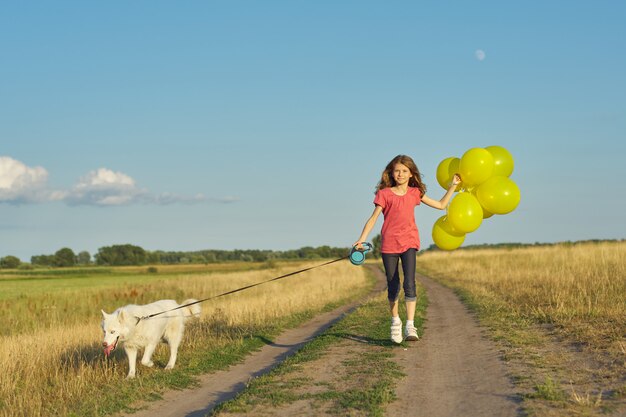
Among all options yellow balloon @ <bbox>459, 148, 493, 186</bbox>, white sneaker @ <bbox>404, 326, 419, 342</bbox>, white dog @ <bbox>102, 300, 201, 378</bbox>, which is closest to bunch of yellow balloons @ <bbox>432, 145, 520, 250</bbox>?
yellow balloon @ <bbox>459, 148, 493, 186</bbox>

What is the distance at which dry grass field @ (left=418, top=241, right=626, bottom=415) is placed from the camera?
548 cm

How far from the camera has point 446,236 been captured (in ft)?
31.6

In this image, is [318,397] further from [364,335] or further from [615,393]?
[364,335]

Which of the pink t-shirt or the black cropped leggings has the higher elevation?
the pink t-shirt

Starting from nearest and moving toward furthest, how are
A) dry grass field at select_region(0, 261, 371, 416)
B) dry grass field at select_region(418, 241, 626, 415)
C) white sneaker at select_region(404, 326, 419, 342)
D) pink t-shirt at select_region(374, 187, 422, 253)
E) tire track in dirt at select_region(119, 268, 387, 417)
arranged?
dry grass field at select_region(418, 241, 626, 415)
tire track in dirt at select_region(119, 268, 387, 417)
dry grass field at select_region(0, 261, 371, 416)
pink t-shirt at select_region(374, 187, 422, 253)
white sneaker at select_region(404, 326, 419, 342)

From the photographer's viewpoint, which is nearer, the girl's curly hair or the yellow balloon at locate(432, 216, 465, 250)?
the girl's curly hair

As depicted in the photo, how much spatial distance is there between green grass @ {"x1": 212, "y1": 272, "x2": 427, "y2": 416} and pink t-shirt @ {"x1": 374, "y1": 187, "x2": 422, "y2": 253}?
5.28 ft

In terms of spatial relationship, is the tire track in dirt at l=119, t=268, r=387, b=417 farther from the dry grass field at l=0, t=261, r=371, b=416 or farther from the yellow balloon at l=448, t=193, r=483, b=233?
the yellow balloon at l=448, t=193, r=483, b=233

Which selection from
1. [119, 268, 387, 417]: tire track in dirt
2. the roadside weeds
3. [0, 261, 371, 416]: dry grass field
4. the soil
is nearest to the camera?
the soil

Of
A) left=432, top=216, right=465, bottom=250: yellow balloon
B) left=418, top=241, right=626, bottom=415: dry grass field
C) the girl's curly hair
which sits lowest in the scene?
left=418, top=241, right=626, bottom=415: dry grass field

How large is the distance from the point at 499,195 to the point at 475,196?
499 mm

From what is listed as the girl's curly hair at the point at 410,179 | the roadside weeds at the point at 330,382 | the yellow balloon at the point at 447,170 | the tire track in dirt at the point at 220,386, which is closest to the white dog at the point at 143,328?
the tire track in dirt at the point at 220,386

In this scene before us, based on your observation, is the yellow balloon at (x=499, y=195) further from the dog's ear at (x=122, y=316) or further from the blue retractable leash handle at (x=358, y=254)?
the dog's ear at (x=122, y=316)

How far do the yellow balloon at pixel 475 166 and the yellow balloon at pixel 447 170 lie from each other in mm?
300
